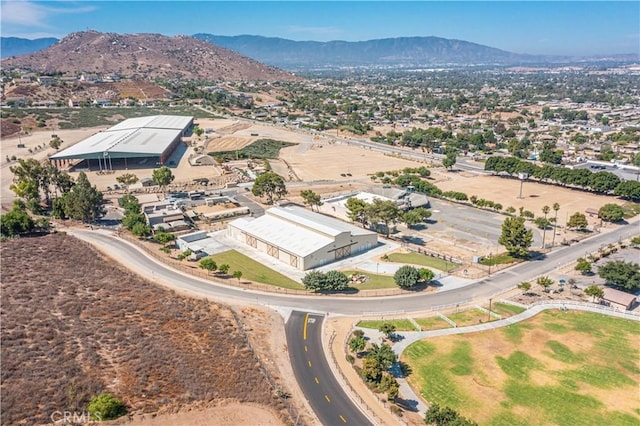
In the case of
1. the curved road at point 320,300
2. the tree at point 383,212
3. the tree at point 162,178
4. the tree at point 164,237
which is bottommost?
the curved road at point 320,300

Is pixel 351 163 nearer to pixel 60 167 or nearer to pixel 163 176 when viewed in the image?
pixel 163 176

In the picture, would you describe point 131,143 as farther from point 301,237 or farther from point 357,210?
point 301,237

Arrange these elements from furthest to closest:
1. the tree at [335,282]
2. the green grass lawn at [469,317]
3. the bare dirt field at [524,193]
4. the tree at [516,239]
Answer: the bare dirt field at [524,193], the tree at [516,239], the tree at [335,282], the green grass lawn at [469,317]

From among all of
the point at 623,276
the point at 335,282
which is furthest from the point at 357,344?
the point at 623,276

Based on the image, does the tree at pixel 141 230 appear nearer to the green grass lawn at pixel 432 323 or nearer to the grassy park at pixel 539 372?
the green grass lawn at pixel 432 323

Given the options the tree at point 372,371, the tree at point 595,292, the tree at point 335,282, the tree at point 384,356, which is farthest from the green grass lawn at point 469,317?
the tree at point 372,371

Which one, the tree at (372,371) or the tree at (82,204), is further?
the tree at (82,204)

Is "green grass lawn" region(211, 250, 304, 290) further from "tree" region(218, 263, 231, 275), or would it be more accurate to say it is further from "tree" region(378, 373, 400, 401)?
"tree" region(378, 373, 400, 401)
